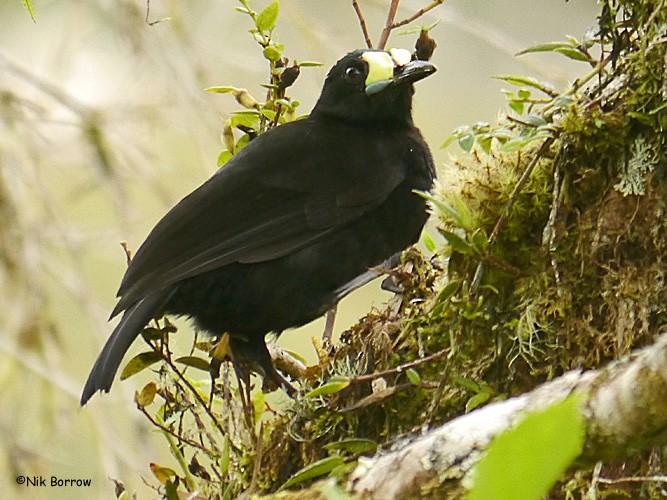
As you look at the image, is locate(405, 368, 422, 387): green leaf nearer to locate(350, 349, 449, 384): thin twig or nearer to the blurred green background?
locate(350, 349, 449, 384): thin twig

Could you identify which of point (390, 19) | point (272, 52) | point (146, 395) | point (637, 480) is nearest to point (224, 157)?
point (272, 52)

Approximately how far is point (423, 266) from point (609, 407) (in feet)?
3.97

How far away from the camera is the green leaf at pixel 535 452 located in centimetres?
58

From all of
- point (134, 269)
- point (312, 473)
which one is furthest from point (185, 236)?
point (312, 473)

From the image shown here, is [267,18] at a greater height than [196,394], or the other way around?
[267,18]

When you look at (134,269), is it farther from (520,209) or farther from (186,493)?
(520,209)

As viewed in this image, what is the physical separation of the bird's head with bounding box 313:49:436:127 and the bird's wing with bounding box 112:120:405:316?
228mm

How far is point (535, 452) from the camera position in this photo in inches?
22.8

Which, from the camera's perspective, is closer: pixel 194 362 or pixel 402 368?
pixel 402 368


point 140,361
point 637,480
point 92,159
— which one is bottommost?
point 637,480

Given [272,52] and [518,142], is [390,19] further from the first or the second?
[518,142]

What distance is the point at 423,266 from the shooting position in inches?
83.4

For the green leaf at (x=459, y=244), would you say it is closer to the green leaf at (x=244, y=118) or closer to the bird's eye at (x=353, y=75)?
the green leaf at (x=244, y=118)

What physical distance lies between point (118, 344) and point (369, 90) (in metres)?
1.10
